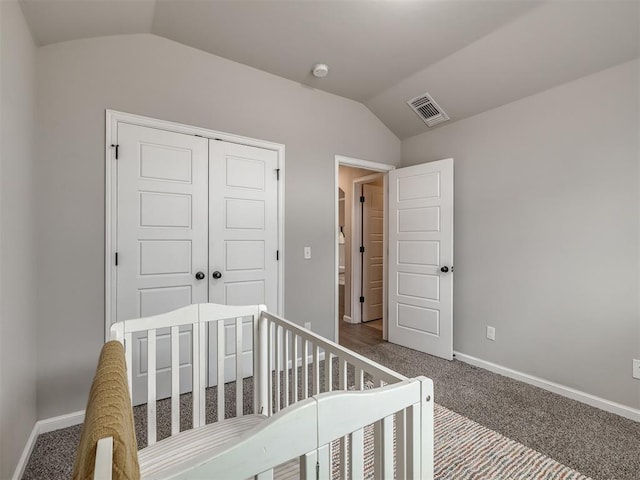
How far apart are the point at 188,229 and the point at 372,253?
2.79 m

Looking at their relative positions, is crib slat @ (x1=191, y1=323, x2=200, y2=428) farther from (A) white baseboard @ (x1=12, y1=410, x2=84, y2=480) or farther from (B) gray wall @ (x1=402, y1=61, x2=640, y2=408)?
(B) gray wall @ (x1=402, y1=61, x2=640, y2=408)

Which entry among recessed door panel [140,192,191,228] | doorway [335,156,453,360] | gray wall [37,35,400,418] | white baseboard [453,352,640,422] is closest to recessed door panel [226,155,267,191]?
gray wall [37,35,400,418]

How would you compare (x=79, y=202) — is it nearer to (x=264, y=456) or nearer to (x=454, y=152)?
(x=264, y=456)

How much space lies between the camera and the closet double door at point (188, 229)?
2248mm

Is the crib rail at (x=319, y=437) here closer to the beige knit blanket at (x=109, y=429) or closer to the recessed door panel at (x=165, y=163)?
the beige knit blanket at (x=109, y=429)

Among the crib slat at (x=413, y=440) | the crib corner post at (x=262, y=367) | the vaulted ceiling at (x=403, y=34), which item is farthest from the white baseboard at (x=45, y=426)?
the vaulted ceiling at (x=403, y=34)

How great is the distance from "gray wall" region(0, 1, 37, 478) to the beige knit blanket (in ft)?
3.33

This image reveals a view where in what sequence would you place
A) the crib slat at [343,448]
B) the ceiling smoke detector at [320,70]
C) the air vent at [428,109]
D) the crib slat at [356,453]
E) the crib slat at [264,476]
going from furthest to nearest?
the air vent at [428,109], the ceiling smoke detector at [320,70], the crib slat at [343,448], the crib slat at [356,453], the crib slat at [264,476]

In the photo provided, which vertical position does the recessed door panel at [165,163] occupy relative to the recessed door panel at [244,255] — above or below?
above

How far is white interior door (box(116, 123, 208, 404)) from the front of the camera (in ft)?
7.32

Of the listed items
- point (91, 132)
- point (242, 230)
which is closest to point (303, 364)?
point (242, 230)

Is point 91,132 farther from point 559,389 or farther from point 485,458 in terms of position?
point 559,389

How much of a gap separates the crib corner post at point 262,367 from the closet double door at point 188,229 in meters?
1.10

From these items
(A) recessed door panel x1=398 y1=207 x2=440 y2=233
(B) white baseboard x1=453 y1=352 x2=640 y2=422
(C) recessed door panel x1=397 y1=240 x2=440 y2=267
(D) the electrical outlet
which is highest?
(A) recessed door panel x1=398 y1=207 x2=440 y2=233
